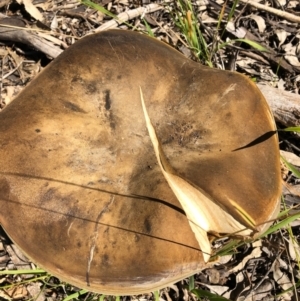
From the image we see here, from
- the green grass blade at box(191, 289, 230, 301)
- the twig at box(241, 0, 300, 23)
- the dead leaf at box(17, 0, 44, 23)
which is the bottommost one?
the green grass blade at box(191, 289, 230, 301)

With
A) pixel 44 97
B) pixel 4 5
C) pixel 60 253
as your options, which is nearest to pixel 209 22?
pixel 4 5

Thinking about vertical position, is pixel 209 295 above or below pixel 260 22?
below

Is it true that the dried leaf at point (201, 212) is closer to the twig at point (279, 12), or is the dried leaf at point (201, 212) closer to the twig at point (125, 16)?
the twig at point (125, 16)

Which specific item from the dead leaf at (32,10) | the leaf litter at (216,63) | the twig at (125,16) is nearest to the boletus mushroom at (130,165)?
the leaf litter at (216,63)

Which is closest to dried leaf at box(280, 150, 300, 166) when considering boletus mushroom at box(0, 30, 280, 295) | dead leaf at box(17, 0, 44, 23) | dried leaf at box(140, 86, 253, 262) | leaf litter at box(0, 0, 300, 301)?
leaf litter at box(0, 0, 300, 301)

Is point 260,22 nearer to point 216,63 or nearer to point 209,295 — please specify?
point 216,63

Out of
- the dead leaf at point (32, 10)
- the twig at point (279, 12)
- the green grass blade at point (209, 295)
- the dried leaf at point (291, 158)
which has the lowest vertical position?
the green grass blade at point (209, 295)

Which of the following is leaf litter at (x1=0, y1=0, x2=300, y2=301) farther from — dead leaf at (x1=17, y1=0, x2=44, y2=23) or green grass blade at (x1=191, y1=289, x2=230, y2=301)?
green grass blade at (x1=191, y1=289, x2=230, y2=301)

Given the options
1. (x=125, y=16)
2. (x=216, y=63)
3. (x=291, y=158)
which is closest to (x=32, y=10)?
(x=125, y=16)
